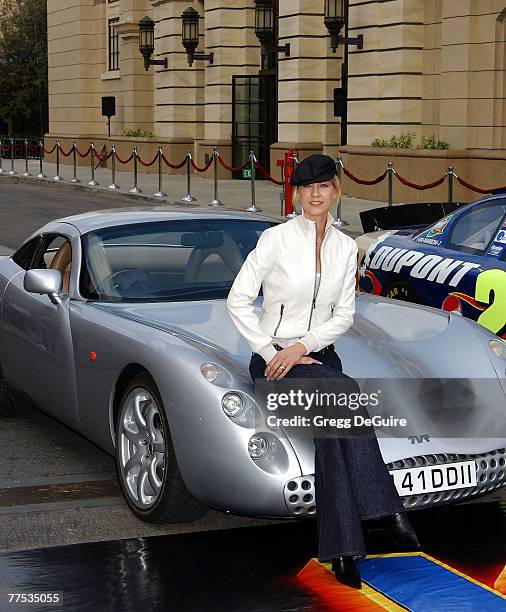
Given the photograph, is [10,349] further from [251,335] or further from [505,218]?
[505,218]

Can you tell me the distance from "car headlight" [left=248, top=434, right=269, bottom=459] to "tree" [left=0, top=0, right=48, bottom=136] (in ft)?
194

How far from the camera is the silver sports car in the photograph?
5.00m

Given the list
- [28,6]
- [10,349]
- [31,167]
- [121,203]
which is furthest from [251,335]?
[28,6]

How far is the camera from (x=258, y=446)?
16.3ft

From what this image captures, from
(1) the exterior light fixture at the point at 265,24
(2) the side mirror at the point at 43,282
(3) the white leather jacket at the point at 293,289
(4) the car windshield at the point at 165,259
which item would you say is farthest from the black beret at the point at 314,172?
(1) the exterior light fixture at the point at 265,24

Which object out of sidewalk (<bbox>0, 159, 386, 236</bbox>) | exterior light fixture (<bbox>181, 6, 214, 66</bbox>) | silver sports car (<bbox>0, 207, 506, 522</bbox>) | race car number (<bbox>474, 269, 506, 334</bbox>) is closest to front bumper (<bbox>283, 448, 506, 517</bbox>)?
silver sports car (<bbox>0, 207, 506, 522</bbox>)

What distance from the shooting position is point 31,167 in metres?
44.2

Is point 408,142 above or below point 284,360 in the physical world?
above

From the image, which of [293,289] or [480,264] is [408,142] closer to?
[480,264]

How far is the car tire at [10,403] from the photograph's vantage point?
7.53m

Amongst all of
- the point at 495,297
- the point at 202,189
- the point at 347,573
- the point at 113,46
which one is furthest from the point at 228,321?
the point at 113,46

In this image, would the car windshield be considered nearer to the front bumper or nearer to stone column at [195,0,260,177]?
the front bumper

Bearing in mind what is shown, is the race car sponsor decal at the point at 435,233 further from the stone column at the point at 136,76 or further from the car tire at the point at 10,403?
the stone column at the point at 136,76

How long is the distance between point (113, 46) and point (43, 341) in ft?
135
